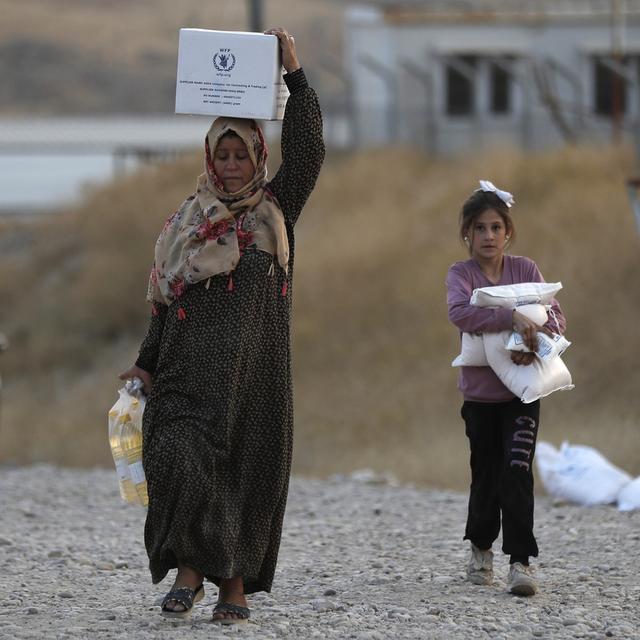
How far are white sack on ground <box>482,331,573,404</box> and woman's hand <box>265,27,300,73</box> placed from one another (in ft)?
4.18

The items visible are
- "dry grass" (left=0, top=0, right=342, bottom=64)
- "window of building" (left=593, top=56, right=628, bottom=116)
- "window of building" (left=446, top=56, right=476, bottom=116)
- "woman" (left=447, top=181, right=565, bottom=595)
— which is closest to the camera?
"woman" (left=447, top=181, right=565, bottom=595)

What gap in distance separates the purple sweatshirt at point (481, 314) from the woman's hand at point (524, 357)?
0.36 ft

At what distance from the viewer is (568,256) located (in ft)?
53.1

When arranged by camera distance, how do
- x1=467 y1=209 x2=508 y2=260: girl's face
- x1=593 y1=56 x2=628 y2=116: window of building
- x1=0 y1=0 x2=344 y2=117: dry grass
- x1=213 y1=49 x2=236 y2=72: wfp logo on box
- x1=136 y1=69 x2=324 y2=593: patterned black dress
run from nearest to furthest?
x1=136 y1=69 x2=324 y2=593: patterned black dress < x1=213 y1=49 x2=236 y2=72: wfp logo on box < x1=467 y1=209 x2=508 y2=260: girl's face < x1=593 y1=56 x2=628 y2=116: window of building < x1=0 y1=0 x2=344 y2=117: dry grass

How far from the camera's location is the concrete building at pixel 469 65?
28.0m

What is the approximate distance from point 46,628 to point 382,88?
2521 centimetres

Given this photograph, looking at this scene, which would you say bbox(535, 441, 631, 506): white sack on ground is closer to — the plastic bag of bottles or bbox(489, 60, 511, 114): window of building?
the plastic bag of bottles

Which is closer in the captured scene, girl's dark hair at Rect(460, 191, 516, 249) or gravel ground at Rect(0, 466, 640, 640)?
gravel ground at Rect(0, 466, 640, 640)

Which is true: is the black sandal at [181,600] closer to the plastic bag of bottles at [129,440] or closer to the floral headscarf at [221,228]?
the plastic bag of bottles at [129,440]

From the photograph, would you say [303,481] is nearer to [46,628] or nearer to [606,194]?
[46,628]

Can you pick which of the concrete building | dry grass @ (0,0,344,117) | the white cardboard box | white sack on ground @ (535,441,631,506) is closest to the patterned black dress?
the white cardboard box

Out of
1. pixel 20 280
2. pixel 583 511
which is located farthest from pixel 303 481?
pixel 20 280

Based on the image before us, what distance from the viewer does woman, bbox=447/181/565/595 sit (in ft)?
18.1

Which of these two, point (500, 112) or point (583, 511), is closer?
point (583, 511)
